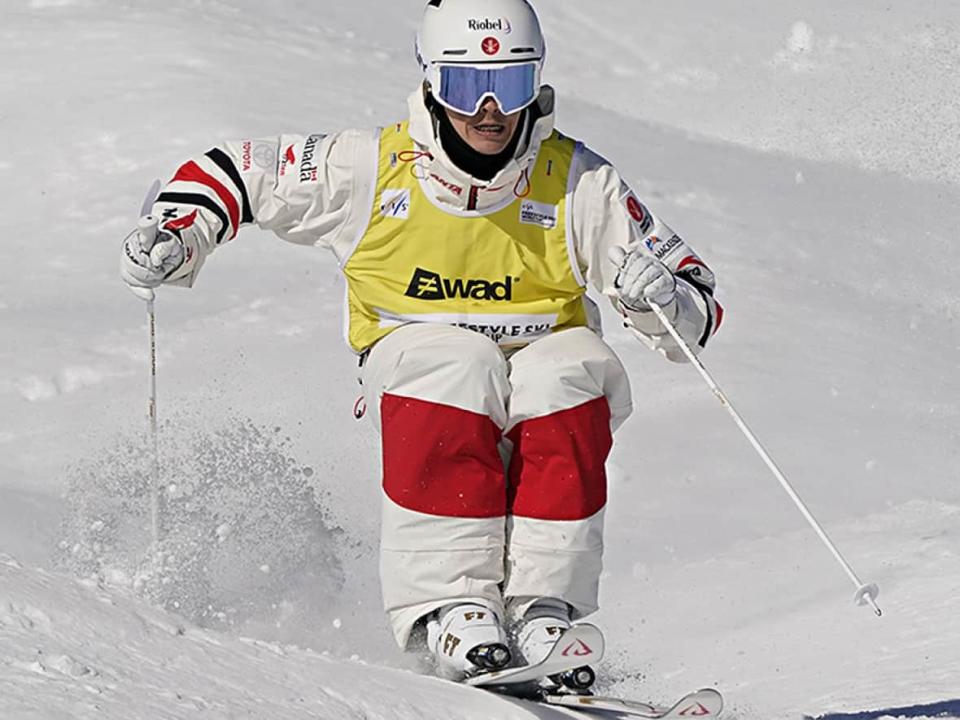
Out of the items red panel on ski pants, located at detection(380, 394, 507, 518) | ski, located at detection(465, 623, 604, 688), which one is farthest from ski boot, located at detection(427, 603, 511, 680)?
red panel on ski pants, located at detection(380, 394, 507, 518)

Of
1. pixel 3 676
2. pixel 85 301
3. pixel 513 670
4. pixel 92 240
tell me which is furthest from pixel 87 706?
pixel 92 240

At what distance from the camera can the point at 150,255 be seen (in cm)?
491

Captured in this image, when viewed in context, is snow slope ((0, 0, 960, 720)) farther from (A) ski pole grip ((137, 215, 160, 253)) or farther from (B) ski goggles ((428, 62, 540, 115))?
(B) ski goggles ((428, 62, 540, 115))

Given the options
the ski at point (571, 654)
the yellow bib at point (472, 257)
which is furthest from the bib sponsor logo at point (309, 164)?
the ski at point (571, 654)

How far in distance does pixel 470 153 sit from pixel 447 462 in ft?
2.66

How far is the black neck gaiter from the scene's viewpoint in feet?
15.9

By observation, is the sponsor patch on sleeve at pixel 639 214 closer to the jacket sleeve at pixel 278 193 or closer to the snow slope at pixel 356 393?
the jacket sleeve at pixel 278 193

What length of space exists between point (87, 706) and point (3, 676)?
16 centimetres

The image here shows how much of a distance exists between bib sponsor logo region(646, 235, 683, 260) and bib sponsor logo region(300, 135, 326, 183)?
90cm

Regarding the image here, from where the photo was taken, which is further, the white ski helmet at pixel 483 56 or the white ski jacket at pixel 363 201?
the white ski jacket at pixel 363 201

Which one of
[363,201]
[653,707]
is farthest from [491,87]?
[653,707]

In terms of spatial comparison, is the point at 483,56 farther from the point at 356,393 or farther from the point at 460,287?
the point at 356,393

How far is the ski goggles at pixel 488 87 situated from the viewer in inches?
188

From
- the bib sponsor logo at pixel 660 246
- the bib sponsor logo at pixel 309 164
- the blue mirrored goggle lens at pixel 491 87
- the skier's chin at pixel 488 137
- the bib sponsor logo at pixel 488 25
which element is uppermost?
the bib sponsor logo at pixel 488 25
